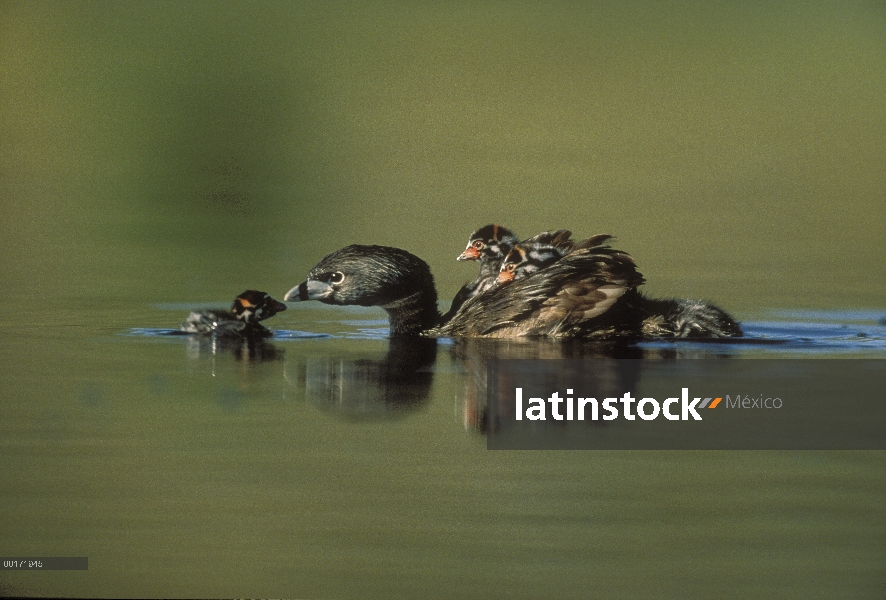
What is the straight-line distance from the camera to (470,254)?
231 inches

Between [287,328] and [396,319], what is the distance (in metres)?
0.48

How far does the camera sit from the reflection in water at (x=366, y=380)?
4.70 metres

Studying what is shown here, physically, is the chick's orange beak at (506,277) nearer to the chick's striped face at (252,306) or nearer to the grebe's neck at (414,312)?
the grebe's neck at (414,312)

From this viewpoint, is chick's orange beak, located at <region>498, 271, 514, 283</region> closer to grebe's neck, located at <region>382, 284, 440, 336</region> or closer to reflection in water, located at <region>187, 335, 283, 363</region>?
grebe's neck, located at <region>382, 284, 440, 336</region>

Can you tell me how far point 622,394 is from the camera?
Result: 466 centimetres

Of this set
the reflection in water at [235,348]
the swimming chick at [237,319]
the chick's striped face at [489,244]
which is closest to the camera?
the reflection in water at [235,348]

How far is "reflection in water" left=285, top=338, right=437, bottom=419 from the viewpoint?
15.4 ft

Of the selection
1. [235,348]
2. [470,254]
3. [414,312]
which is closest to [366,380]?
[235,348]

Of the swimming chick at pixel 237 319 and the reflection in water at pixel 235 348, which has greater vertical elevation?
the swimming chick at pixel 237 319

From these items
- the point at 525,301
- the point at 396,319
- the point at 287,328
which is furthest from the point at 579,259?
the point at 287,328

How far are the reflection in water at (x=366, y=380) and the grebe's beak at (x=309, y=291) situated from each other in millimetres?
534

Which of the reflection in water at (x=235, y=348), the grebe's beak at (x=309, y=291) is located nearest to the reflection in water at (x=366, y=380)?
the reflection in water at (x=235, y=348)

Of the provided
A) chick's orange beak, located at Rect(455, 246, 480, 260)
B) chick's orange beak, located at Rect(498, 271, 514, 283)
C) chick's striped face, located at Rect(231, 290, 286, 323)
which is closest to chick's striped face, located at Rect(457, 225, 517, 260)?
chick's orange beak, located at Rect(455, 246, 480, 260)

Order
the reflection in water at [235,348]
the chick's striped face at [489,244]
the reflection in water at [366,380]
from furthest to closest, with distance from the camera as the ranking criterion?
the chick's striped face at [489,244] → the reflection in water at [235,348] → the reflection in water at [366,380]
